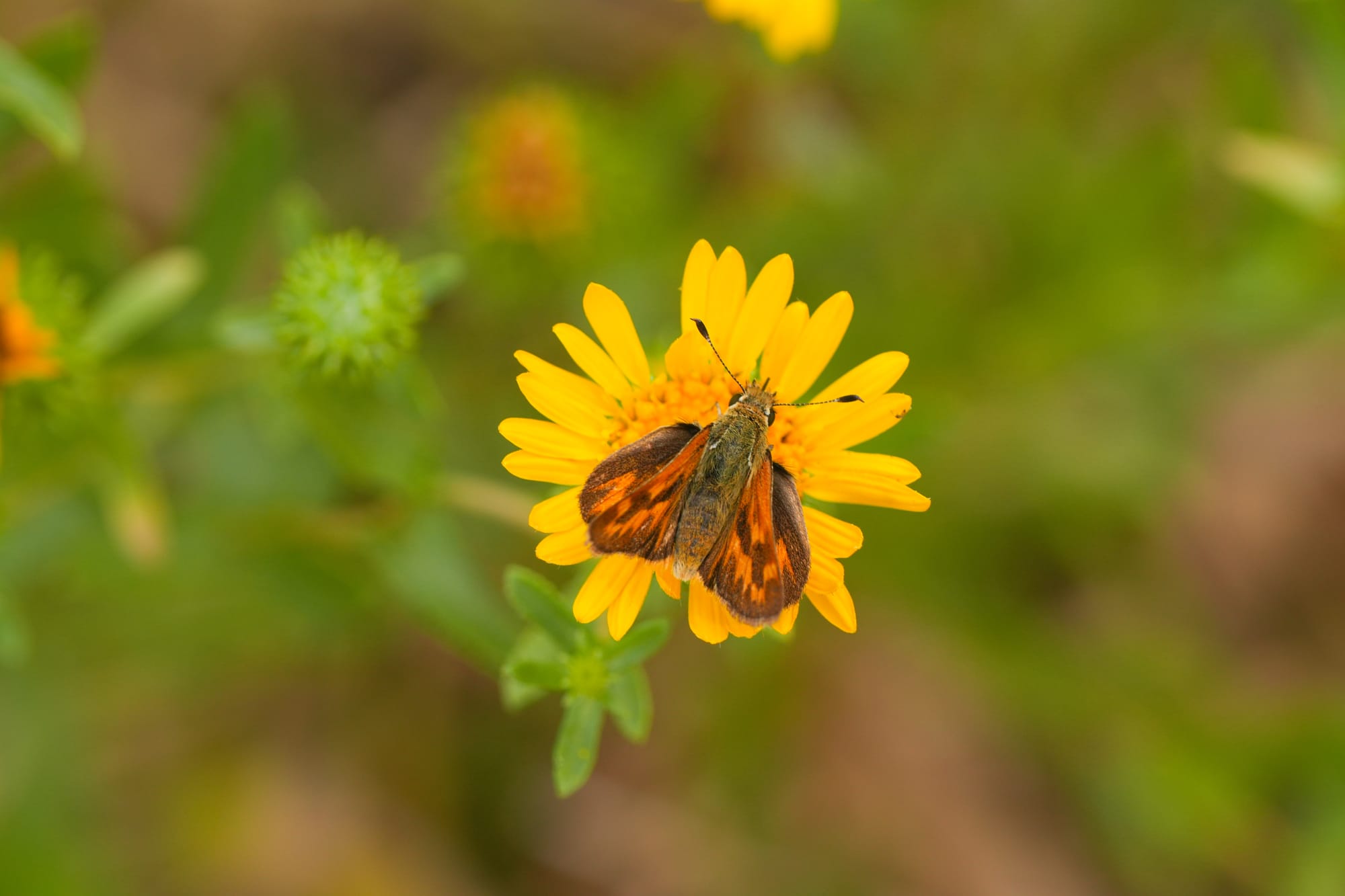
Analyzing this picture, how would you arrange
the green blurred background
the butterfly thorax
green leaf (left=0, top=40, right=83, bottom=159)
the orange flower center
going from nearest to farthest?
the butterfly thorax < the orange flower center < green leaf (left=0, top=40, right=83, bottom=159) < the green blurred background

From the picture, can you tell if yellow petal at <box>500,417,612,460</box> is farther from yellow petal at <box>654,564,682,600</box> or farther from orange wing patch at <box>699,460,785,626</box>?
orange wing patch at <box>699,460,785,626</box>

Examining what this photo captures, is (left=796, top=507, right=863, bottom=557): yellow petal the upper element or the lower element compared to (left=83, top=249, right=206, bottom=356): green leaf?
lower

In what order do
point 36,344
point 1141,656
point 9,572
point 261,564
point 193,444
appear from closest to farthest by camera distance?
point 36,344
point 9,572
point 261,564
point 193,444
point 1141,656

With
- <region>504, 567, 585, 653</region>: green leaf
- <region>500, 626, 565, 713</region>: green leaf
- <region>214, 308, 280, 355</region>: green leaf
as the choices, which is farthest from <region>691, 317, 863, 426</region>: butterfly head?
<region>214, 308, 280, 355</region>: green leaf

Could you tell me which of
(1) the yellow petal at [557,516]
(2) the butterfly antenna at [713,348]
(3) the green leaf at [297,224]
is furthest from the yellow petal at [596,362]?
(3) the green leaf at [297,224]

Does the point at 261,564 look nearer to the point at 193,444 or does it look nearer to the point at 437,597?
the point at 193,444

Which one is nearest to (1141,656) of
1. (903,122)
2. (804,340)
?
(903,122)

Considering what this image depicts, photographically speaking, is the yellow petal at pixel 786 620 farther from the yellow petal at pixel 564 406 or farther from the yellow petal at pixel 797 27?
the yellow petal at pixel 797 27
